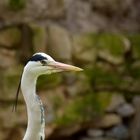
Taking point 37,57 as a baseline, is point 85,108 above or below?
below

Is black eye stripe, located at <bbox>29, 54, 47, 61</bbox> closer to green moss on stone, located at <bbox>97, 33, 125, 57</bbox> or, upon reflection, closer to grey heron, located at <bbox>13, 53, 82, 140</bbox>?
grey heron, located at <bbox>13, 53, 82, 140</bbox>

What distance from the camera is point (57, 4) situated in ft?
16.1

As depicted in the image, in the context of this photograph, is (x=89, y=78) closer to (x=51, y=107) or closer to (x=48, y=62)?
A: (x=51, y=107)

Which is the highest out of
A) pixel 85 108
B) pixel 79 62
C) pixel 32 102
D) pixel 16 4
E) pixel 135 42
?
pixel 16 4

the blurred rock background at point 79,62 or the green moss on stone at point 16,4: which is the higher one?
the green moss on stone at point 16,4

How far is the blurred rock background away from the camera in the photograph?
4.63 meters

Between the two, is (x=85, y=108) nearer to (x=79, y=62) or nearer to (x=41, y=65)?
(x=79, y=62)

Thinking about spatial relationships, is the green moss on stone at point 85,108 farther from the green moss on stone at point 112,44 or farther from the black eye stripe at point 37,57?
the black eye stripe at point 37,57

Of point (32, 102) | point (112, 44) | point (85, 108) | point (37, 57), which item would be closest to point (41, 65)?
point (37, 57)

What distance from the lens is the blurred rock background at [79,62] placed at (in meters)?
4.63

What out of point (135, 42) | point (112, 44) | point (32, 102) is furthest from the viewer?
point (135, 42)

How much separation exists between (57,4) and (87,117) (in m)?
1.04

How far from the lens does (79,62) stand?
5.05m

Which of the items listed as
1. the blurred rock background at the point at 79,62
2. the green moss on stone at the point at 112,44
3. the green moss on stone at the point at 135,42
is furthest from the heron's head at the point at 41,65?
the green moss on stone at the point at 135,42
